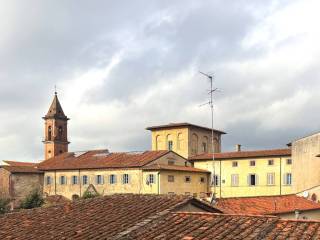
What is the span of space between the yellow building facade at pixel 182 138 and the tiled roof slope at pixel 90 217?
5192 cm

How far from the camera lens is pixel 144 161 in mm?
56188

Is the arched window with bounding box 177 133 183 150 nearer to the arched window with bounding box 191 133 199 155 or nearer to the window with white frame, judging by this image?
the arched window with bounding box 191 133 199 155

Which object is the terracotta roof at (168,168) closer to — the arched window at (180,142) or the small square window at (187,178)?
the small square window at (187,178)

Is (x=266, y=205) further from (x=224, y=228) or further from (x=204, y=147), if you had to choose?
(x=204, y=147)

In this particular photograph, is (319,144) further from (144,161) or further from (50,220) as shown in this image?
(50,220)

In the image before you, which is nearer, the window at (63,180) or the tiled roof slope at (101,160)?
the tiled roof slope at (101,160)

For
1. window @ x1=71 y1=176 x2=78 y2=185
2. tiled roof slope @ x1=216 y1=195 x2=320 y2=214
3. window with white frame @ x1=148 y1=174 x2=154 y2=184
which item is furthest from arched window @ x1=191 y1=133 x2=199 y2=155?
tiled roof slope @ x1=216 y1=195 x2=320 y2=214

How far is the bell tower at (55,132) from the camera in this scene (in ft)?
269

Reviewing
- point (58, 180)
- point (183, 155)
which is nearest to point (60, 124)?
point (58, 180)

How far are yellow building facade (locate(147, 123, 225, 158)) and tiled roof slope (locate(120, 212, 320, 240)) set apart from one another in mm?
54881

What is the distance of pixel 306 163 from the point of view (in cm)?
4497

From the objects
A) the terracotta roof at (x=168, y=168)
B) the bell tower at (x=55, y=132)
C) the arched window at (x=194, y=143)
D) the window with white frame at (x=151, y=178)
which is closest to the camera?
the terracotta roof at (x=168, y=168)

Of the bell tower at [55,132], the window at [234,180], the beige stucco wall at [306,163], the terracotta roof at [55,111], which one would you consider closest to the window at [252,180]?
the window at [234,180]

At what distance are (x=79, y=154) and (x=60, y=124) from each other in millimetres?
17485
